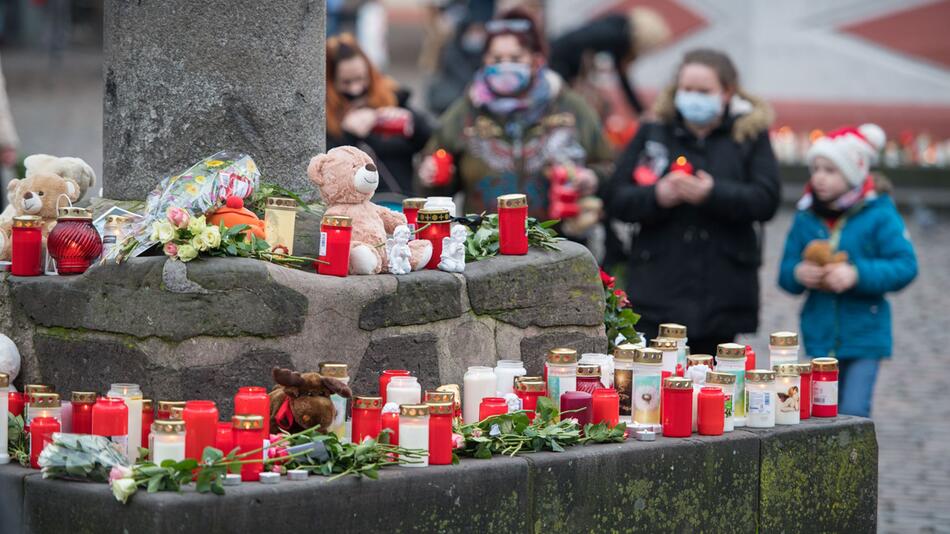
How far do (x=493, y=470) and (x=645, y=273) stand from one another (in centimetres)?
306

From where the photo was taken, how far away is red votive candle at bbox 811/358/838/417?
6.00 m

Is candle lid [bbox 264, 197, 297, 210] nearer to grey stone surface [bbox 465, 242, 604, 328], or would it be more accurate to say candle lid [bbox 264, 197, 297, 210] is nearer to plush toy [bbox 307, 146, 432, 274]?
plush toy [bbox 307, 146, 432, 274]

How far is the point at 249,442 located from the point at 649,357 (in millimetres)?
1474

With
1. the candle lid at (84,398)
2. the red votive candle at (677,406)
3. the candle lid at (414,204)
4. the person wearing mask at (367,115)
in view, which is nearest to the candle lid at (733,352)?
the red votive candle at (677,406)

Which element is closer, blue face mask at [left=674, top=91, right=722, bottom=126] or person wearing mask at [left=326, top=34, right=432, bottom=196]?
blue face mask at [left=674, top=91, right=722, bottom=126]

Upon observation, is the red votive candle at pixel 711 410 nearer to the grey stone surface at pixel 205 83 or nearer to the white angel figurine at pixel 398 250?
the white angel figurine at pixel 398 250

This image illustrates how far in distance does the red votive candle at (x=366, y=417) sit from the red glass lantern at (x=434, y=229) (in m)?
0.73

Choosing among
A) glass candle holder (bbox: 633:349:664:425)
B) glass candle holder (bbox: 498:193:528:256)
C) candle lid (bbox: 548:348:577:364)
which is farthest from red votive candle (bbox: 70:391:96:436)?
glass candle holder (bbox: 633:349:664:425)

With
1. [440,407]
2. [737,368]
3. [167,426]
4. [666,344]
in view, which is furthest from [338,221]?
[737,368]

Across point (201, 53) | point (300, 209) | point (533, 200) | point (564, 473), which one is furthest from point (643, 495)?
point (533, 200)

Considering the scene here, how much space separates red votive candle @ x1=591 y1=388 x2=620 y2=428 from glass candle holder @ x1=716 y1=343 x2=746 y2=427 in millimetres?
448

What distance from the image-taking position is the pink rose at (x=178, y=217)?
514 centimetres

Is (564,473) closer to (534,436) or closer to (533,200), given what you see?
(534,436)

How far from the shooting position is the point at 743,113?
7.88 m
